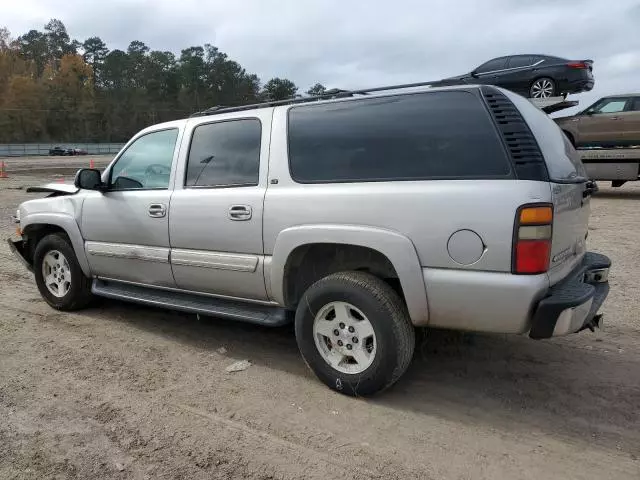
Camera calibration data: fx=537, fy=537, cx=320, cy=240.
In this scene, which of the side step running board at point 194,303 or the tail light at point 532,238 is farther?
the side step running board at point 194,303

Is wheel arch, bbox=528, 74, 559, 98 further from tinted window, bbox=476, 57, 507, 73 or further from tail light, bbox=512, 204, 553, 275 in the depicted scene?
tail light, bbox=512, 204, 553, 275

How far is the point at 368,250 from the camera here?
3.41 metres

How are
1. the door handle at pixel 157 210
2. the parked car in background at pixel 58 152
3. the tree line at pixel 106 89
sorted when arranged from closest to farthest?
the door handle at pixel 157 210, the parked car in background at pixel 58 152, the tree line at pixel 106 89

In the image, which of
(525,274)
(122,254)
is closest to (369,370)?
(525,274)

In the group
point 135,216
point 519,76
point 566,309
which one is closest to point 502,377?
point 566,309

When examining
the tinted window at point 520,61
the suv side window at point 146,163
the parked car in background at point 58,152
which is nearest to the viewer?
the suv side window at point 146,163

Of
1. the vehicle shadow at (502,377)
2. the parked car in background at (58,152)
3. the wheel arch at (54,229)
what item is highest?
the parked car in background at (58,152)

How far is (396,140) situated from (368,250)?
706mm

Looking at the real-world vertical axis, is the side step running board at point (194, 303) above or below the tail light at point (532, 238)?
below

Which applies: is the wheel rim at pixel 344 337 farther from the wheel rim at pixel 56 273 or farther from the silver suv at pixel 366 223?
the wheel rim at pixel 56 273

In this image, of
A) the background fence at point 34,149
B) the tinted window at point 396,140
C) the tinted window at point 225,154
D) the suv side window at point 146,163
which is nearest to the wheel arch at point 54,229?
the suv side window at point 146,163

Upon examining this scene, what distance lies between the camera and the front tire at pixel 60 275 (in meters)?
5.10

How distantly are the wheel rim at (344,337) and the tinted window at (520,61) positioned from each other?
411 inches

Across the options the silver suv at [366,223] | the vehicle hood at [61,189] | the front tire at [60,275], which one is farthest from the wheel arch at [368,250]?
the vehicle hood at [61,189]
